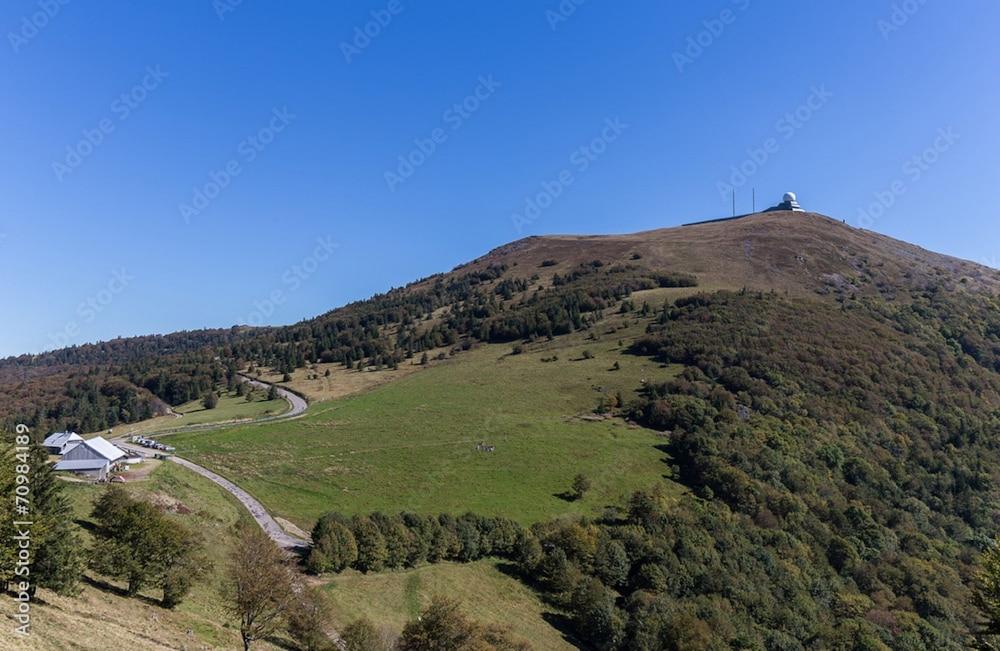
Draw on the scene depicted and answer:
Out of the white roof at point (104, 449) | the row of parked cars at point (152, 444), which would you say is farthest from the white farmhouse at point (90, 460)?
the row of parked cars at point (152, 444)

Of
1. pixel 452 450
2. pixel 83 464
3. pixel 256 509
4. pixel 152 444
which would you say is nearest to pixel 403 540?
pixel 256 509

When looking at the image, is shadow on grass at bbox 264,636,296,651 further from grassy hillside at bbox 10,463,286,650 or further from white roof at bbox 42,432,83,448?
white roof at bbox 42,432,83,448

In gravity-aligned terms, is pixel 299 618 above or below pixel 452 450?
below

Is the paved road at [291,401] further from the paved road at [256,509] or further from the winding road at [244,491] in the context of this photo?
the paved road at [256,509]

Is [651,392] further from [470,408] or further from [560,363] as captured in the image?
[470,408]

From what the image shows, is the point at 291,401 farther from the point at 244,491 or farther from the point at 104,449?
the point at 104,449

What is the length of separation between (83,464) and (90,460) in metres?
0.57

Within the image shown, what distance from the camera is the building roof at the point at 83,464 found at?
49.8 metres

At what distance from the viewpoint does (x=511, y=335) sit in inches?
5295

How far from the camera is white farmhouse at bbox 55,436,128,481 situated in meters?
49.6

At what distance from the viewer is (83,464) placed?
50.2 m

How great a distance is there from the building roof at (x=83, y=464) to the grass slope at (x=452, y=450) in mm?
12230

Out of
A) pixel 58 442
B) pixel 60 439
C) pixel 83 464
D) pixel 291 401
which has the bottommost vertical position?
pixel 83 464

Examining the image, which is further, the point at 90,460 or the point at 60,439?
the point at 60,439
